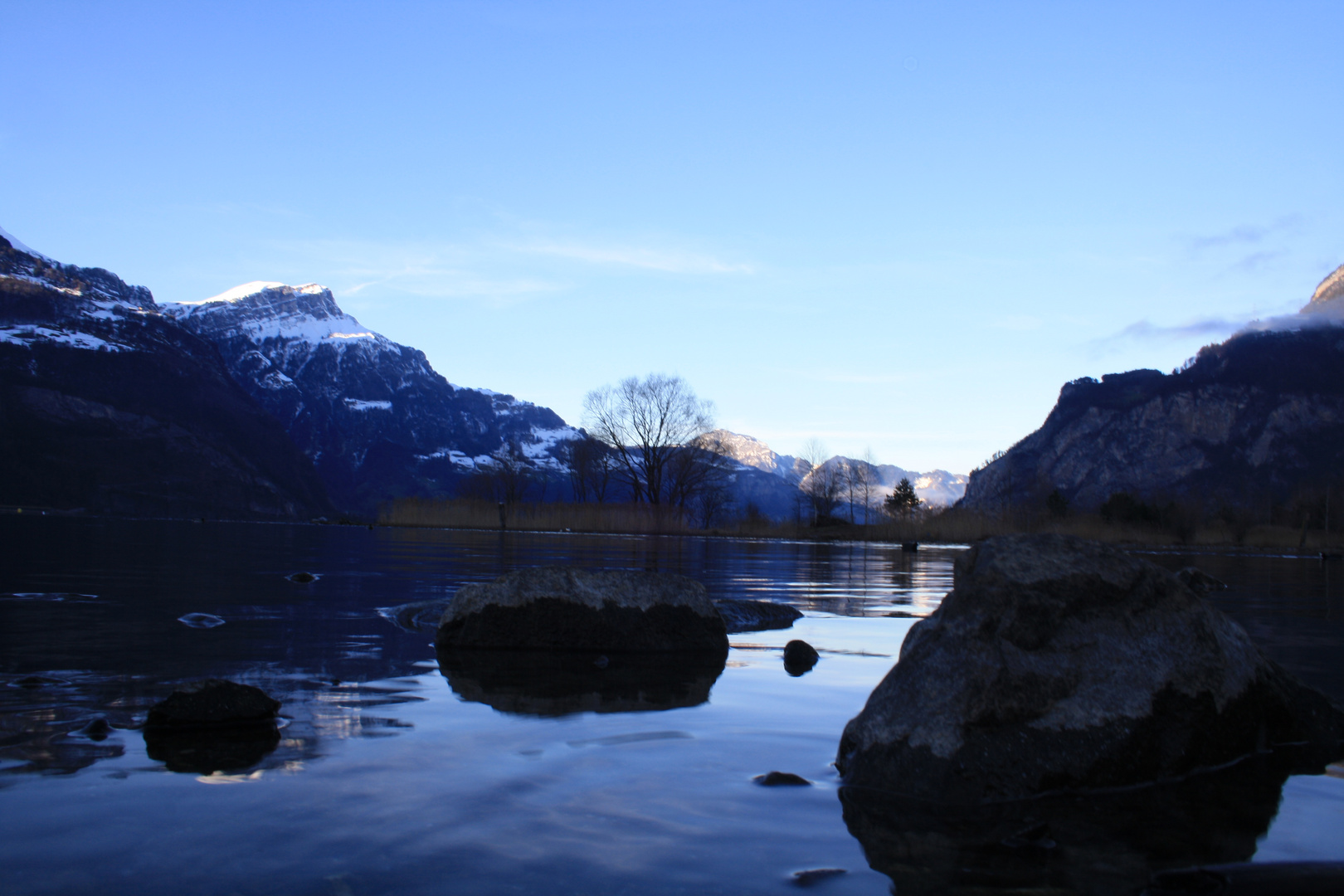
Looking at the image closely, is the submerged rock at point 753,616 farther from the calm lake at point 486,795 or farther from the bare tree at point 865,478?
the bare tree at point 865,478

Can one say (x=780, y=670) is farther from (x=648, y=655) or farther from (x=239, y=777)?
(x=239, y=777)

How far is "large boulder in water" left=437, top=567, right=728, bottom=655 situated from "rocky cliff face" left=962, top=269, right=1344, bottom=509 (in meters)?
121

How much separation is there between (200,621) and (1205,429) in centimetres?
16096

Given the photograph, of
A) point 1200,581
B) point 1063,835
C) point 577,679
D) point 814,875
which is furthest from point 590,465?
point 814,875

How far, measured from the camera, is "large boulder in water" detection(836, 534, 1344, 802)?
13.4ft

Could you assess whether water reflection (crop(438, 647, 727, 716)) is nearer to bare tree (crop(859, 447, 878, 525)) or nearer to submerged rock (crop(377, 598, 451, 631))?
submerged rock (crop(377, 598, 451, 631))

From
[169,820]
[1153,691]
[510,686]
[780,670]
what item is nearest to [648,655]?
[780,670]

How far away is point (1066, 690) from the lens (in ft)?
14.3

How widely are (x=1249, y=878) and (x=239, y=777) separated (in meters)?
3.61

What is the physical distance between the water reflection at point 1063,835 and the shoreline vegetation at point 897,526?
3935 centimetres

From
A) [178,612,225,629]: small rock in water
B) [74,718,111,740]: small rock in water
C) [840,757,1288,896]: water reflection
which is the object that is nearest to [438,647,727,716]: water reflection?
[74,718,111,740]: small rock in water

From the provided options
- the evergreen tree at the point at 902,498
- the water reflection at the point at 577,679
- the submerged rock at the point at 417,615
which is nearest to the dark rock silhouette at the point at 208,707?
the water reflection at the point at 577,679

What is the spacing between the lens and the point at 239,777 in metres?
3.77

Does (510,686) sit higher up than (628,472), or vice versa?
(628,472)
